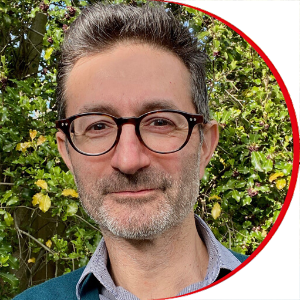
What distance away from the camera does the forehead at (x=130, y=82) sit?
25.2 inches

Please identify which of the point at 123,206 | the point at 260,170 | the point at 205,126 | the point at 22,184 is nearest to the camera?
the point at 123,206

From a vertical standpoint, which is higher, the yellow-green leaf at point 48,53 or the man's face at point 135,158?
the yellow-green leaf at point 48,53

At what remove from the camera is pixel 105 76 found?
26.4 inches

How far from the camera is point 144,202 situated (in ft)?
2.08

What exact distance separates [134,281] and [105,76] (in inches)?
17.3

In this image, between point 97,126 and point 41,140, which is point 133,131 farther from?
point 41,140

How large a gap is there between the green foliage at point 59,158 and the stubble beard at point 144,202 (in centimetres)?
26

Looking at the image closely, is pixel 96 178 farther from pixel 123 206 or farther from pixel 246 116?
pixel 246 116

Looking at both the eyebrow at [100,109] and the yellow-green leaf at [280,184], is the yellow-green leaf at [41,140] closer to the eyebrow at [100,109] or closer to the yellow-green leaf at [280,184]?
the eyebrow at [100,109]

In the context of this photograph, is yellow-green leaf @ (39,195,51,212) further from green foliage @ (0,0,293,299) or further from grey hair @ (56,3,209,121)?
grey hair @ (56,3,209,121)

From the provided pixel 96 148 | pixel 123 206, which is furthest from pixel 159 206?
pixel 96 148

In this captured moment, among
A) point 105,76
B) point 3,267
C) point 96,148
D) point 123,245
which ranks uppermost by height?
point 105,76

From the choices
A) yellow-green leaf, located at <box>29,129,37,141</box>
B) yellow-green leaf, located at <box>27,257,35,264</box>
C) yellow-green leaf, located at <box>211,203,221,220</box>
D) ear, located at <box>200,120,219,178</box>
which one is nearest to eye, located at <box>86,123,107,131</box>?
ear, located at <box>200,120,219,178</box>

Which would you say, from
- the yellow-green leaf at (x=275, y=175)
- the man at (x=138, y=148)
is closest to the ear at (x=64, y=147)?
the man at (x=138, y=148)
